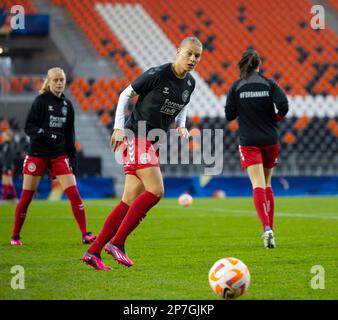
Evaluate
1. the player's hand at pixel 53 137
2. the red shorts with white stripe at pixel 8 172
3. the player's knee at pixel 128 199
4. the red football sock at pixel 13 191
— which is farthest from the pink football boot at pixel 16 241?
the red shorts with white stripe at pixel 8 172

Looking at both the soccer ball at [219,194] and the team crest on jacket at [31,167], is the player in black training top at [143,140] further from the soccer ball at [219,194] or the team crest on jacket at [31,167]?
the soccer ball at [219,194]

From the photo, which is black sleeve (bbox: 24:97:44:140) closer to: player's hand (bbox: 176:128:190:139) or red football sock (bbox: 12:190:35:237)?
red football sock (bbox: 12:190:35:237)

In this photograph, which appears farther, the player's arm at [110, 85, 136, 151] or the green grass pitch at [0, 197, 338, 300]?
the player's arm at [110, 85, 136, 151]

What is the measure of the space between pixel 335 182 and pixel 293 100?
17.5 feet

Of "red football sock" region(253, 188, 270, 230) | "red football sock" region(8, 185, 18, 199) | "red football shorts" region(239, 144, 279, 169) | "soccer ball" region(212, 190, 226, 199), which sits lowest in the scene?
"red football sock" region(253, 188, 270, 230)

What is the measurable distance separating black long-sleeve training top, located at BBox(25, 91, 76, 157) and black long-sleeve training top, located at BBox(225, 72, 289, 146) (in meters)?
2.11

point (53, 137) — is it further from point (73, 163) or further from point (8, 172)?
point (8, 172)

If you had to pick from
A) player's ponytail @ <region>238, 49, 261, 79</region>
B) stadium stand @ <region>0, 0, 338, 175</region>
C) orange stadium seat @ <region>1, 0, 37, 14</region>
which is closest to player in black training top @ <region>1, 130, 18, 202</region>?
stadium stand @ <region>0, 0, 338, 175</region>

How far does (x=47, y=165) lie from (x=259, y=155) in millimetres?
2688

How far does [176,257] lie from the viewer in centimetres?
791

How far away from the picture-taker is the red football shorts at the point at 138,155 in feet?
22.6

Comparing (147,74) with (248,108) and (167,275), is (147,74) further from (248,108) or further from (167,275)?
(248,108)

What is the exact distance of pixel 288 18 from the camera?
107 feet

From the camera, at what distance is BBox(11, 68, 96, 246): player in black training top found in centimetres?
954
